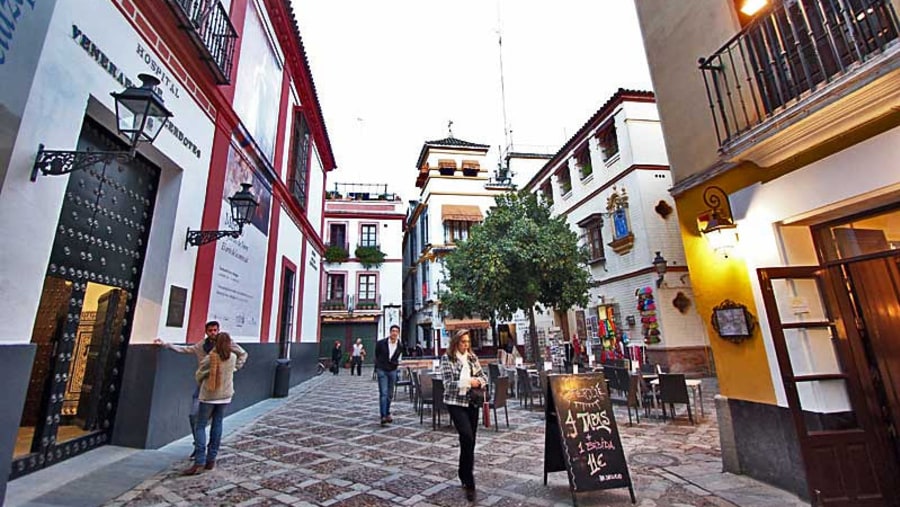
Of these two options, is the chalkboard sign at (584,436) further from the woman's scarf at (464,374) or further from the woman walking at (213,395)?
the woman walking at (213,395)

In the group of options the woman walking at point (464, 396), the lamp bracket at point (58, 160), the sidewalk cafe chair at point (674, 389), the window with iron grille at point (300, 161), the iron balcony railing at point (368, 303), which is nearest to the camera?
the lamp bracket at point (58, 160)

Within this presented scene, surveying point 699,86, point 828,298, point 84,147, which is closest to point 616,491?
point 828,298

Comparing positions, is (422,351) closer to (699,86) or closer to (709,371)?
(709,371)

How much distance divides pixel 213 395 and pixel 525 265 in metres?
9.30

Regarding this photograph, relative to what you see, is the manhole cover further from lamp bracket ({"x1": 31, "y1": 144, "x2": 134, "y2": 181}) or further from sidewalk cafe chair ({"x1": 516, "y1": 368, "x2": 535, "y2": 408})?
lamp bracket ({"x1": 31, "y1": 144, "x2": 134, "y2": 181})

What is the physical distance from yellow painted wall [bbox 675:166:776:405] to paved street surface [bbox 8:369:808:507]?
2.94 ft

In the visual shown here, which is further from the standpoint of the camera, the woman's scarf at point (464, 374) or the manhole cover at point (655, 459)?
the manhole cover at point (655, 459)

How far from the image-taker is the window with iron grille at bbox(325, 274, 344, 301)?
74.8 feet

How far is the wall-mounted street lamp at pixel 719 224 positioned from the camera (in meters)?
3.97

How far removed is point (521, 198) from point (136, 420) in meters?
12.0

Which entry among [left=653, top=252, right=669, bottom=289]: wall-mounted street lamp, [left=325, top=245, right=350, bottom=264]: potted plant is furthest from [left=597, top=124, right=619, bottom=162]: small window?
[left=325, top=245, right=350, bottom=264]: potted plant

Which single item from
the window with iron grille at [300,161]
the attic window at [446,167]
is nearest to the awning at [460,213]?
the attic window at [446,167]

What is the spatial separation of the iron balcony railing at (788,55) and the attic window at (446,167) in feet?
68.6

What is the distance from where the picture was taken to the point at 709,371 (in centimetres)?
1148
